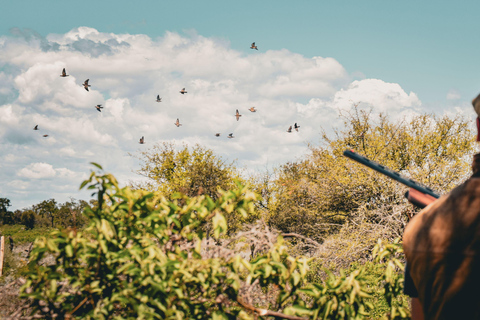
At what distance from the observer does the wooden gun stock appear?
8.07 feet

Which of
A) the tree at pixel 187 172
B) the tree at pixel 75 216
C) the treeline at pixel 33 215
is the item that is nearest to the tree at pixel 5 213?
the treeline at pixel 33 215

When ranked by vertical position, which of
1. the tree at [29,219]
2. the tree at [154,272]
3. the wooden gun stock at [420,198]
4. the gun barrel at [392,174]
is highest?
the tree at [29,219]

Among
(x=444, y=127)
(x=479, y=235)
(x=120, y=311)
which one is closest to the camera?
(x=479, y=235)

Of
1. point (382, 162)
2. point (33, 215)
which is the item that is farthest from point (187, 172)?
point (33, 215)

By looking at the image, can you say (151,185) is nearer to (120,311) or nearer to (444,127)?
A: (444,127)

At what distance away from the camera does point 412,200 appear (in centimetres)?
250

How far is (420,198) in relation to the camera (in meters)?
2.48

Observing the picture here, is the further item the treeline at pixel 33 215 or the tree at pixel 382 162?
the treeline at pixel 33 215

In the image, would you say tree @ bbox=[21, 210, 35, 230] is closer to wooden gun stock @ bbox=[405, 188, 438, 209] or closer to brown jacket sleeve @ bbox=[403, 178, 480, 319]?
wooden gun stock @ bbox=[405, 188, 438, 209]

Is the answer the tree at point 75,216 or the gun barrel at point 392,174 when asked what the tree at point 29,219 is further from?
the gun barrel at point 392,174

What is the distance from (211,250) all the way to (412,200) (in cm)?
146

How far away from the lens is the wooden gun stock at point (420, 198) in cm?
246

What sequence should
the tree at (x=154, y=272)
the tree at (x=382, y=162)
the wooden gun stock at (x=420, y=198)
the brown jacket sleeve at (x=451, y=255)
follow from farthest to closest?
1. the tree at (x=382, y=162)
2. the wooden gun stock at (x=420, y=198)
3. the tree at (x=154, y=272)
4. the brown jacket sleeve at (x=451, y=255)

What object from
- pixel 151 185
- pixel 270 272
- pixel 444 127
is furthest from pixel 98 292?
pixel 151 185
